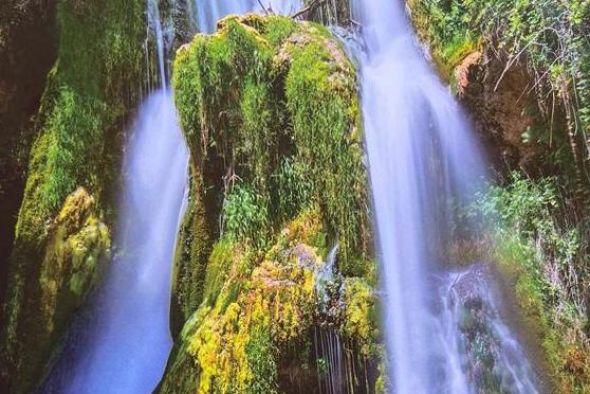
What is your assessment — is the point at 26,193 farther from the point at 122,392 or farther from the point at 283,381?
the point at 283,381

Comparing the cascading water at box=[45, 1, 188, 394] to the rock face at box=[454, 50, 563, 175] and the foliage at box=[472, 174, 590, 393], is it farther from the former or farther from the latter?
the foliage at box=[472, 174, 590, 393]

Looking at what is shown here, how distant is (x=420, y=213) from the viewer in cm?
548

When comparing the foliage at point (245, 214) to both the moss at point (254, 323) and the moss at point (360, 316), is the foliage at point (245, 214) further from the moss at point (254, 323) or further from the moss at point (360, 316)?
the moss at point (360, 316)

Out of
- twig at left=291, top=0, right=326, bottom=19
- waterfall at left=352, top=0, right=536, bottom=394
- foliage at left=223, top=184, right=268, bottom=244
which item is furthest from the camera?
twig at left=291, top=0, right=326, bottom=19

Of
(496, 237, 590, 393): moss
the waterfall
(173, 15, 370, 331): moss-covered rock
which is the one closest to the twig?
the waterfall

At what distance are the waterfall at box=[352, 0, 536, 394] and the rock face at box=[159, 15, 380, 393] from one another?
335 mm

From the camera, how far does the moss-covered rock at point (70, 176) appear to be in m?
5.85

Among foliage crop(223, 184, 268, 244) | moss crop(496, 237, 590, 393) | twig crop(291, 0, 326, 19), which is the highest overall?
twig crop(291, 0, 326, 19)

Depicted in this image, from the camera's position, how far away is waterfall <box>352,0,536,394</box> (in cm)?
492

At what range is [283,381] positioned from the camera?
4.67 m

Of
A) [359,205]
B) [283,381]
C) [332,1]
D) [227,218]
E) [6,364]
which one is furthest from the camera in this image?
[332,1]

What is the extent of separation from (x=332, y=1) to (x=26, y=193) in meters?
4.28

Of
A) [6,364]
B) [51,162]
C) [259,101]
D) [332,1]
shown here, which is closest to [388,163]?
[259,101]

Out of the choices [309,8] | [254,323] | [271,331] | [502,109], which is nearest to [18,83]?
[309,8]
